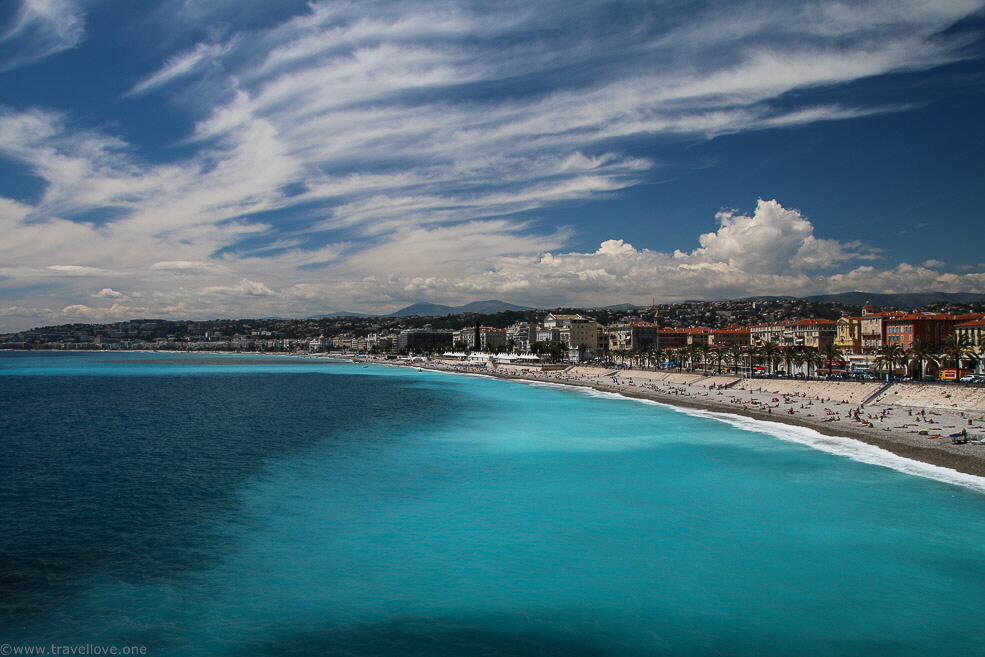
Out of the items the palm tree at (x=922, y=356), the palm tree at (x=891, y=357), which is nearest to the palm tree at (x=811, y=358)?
the palm tree at (x=891, y=357)

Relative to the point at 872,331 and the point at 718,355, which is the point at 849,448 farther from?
the point at 872,331

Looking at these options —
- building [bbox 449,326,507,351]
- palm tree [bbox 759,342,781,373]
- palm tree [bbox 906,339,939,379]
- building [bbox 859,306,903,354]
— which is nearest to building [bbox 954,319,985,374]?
palm tree [bbox 906,339,939,379]

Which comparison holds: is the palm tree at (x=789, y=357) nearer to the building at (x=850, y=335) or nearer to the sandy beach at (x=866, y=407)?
the sandy beach at (x=866, y=407)

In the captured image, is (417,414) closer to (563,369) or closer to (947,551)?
(947,551)

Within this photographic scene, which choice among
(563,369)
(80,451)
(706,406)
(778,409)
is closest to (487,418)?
(706,406)

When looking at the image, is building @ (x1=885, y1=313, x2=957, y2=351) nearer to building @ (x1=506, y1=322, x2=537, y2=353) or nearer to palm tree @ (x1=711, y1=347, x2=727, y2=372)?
palm tree @ (x1=711, y1=347, x2=727, y2=372)

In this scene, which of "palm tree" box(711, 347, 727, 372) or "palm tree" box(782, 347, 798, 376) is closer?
"palm tree" box(782, 347, 798, 376)

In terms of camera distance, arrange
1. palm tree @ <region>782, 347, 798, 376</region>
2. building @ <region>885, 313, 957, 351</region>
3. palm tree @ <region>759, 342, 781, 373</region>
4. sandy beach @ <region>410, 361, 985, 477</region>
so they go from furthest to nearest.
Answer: building @ <region>885, 313, 957, 351</region> → palm tree @ <region>759, 342, 781, 373</region> → palm tree @ <region>782, 347, 798, 376</region> → sandy beach @ <region>410, 361, 985, 477</region>
